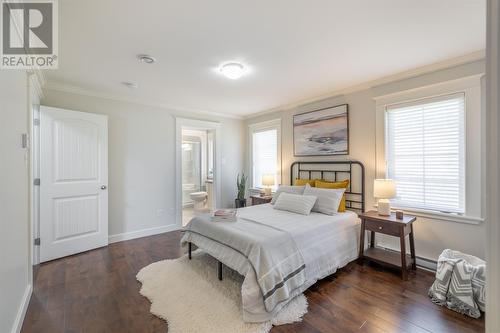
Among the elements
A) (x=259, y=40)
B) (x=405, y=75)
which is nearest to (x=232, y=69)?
(x=259, y=40)

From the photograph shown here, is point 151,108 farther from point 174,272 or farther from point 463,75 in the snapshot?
point 463,75

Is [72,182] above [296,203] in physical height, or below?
above

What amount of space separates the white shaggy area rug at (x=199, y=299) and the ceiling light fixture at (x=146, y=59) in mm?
2444

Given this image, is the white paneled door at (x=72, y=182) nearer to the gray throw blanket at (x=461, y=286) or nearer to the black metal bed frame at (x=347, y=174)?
the black metal bed frame at (x=347, y=174)

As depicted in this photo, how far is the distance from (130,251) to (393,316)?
332cm

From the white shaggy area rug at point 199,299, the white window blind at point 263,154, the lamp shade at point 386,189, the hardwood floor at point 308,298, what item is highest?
the white window blind at point 263,154

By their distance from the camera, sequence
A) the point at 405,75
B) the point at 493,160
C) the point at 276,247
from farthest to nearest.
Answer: the point at 405,75 → the point at 276,247 → the point at 493,160

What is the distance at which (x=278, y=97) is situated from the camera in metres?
4.01

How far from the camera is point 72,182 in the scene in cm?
325

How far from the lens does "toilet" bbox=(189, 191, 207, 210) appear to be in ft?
20.0

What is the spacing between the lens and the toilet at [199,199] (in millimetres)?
6090

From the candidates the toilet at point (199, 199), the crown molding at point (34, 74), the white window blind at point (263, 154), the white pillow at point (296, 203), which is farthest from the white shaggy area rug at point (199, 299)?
the toilet at point (199, 199)

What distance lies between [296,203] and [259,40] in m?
2.09

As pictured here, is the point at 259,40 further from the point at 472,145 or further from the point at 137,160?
the point at 137,160
